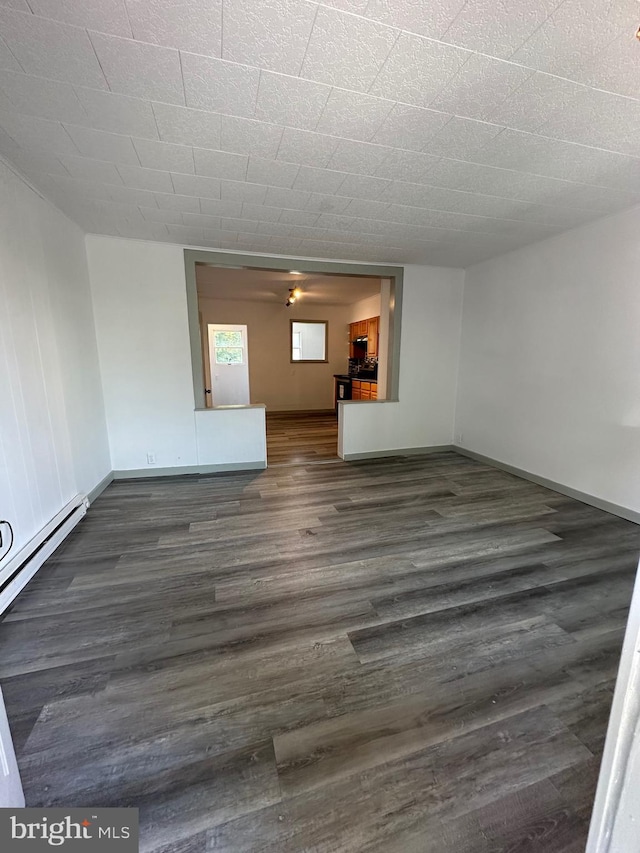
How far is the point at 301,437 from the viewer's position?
6156mm

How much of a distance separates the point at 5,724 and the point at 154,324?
3709mm

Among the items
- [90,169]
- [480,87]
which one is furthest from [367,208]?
[90,169]

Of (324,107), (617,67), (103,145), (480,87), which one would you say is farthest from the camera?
(103,145)

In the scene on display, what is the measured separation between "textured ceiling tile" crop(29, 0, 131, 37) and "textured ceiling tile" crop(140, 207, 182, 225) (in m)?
1.65

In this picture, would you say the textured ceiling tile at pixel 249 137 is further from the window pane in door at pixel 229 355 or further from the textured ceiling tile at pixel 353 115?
the window pane in door at pixel 229 355

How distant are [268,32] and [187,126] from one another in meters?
0.75

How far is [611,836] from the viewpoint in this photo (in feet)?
2.11

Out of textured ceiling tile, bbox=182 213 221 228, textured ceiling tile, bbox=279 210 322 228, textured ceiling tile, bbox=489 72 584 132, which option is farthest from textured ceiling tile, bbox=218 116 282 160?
textured ceiling tile, bbox=489 72 584 132

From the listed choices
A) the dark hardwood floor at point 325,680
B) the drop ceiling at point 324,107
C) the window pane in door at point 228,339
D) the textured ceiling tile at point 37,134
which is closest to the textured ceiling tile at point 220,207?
the drop ceiling at point 324,107

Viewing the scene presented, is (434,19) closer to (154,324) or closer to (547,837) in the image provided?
(547,837)

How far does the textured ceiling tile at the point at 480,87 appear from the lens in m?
1.45

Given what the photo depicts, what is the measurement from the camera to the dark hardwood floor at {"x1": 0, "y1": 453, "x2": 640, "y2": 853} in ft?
3.46

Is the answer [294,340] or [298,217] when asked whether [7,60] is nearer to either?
[298,217]

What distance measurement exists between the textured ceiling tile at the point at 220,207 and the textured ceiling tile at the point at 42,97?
101 centimetres
